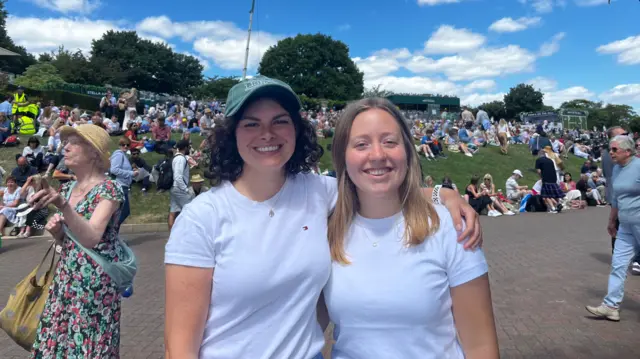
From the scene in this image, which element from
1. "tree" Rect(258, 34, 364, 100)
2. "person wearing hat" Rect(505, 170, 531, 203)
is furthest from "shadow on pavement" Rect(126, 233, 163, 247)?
"tree" Rect(258, 34, 364, 100)

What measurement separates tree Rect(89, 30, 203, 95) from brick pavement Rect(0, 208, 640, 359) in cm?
5513

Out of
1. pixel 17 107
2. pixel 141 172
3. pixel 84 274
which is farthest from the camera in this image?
pixel 17 107

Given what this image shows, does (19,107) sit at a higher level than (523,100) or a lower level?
lower

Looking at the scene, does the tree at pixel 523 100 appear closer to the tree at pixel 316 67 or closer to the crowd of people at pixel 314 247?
the tree at pixel 316 67

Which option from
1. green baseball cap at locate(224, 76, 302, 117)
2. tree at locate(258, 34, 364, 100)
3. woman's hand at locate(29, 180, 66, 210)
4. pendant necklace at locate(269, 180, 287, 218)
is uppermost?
tree at locate(258, 34, 364, 100)

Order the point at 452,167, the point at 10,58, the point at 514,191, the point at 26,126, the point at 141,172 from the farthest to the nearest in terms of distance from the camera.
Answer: the point at 10,58 < the point at 452,167 < the point at 26,126 < the point at 514,191 < the point at 141,172

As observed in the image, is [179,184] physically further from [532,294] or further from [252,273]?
[252,273]

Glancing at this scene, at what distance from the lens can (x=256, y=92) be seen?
1.74m

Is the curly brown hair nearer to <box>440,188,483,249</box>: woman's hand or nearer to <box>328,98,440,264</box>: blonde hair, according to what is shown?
<box>328,98,440,264</box>: blonde hair

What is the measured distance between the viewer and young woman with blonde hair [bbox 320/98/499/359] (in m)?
1.66

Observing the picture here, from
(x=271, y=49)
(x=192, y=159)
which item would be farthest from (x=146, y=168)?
(x=271, y=49)

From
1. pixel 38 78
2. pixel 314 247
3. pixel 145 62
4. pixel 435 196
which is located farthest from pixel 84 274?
pixel 145 62

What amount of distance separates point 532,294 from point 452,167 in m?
12.5

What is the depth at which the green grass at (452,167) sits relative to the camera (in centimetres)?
1177
